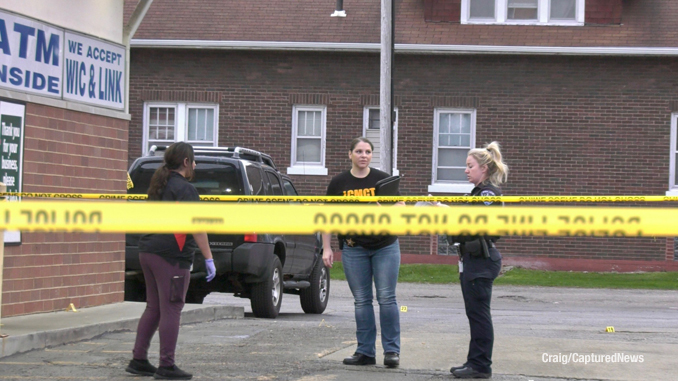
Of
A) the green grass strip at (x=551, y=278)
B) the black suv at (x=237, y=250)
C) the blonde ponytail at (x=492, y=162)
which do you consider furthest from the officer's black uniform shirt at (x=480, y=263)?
the green grass strip at (x=551, y=278)

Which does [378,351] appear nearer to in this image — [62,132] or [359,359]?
[359,359]

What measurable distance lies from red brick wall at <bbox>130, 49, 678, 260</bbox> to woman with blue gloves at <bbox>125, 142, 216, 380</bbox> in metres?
14.8

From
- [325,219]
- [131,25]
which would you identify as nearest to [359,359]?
[325,219]

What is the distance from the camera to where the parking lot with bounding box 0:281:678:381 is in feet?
21.4

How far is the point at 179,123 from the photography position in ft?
70.7

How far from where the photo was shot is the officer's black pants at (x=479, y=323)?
634 cm

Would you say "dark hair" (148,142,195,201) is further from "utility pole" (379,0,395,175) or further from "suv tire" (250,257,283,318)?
"utility pole" (379,0,395,175)

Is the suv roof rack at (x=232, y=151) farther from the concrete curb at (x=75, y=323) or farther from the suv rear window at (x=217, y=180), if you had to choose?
the concrete curb at (x=75, y=323)

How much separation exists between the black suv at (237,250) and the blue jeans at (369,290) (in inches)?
135

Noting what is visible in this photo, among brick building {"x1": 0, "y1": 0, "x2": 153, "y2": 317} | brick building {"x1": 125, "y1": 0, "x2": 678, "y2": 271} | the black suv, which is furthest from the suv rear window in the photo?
brick building {"x1": 125, "y1": 0, "x2": 678, "y2": 271}

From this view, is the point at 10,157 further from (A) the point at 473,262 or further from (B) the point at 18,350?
(A) the point at 473,262

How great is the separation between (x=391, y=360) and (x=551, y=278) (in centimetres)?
1291

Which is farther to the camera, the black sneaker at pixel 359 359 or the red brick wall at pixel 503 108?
the red brick wall at pixel 503 108

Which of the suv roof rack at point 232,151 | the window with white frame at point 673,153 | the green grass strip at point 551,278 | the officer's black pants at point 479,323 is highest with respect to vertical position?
the window with white frame at point 673,153
